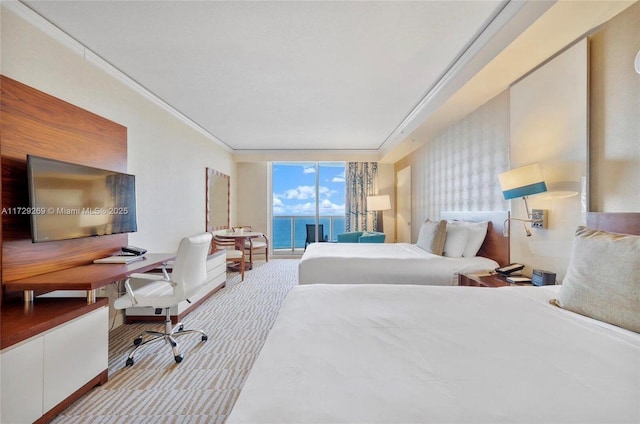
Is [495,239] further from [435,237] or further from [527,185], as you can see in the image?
[527,185]

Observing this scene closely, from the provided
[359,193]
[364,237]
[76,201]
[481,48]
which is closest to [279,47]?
[481,48]

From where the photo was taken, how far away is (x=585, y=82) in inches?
75.2

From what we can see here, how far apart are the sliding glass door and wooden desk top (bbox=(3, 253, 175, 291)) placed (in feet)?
16.6

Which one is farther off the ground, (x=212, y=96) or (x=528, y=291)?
(x=212, y=96)

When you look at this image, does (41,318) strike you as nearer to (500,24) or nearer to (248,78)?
(248,78)

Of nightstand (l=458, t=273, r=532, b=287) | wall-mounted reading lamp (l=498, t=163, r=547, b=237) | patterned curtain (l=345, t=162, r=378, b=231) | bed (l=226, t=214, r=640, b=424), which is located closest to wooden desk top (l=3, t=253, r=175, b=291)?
bed (l=226, t=214, r=640, b=424)

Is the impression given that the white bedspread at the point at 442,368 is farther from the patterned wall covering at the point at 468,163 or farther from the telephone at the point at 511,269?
the patterned wall covering at the point at 468,163

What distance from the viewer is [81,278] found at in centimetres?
190

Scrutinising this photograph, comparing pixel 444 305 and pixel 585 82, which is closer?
pixel 444 305

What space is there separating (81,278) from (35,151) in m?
0.97

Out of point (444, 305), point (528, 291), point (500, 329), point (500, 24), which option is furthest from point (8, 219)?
point (500, 24)

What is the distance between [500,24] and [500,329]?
6.74 feet

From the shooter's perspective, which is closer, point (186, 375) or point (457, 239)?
point (186, 375)

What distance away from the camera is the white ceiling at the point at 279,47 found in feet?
6.72
